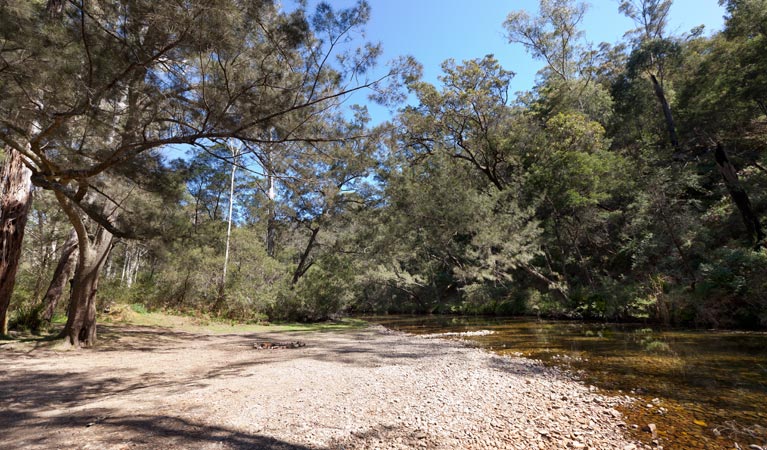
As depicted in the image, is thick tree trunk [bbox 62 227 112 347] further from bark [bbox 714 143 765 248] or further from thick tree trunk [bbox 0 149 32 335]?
bark [bbox 714 143 765 248]

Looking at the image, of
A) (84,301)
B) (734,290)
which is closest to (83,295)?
(84,301)

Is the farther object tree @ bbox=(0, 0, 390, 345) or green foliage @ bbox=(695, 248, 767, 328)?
green foliage @ bbox=(695, 248, 767, 328)

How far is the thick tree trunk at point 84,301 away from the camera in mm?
7172

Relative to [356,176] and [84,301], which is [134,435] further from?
[356,176]

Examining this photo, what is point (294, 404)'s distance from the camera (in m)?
3.68

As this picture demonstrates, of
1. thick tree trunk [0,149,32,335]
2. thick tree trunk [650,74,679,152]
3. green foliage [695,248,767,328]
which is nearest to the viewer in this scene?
thick tree trunk [0,149,32,335]

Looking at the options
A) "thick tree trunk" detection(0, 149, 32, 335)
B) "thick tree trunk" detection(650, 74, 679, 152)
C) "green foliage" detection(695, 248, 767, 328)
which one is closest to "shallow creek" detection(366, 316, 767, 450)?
"green foliage" detection(695, 248, 767, 328)

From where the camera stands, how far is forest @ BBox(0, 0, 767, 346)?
5.58m

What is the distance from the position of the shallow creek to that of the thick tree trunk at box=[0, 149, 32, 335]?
35.6ft

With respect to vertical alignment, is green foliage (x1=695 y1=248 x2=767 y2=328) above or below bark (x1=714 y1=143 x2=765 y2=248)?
below

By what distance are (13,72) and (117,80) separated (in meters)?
1.45

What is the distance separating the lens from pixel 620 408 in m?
3.84

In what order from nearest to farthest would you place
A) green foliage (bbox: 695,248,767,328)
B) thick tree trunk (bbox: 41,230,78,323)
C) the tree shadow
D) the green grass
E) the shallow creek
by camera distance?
the tree shadow → the shallow creek → green foliage (bbox: 695,248,767,328) → thick tree trunk (bbox: 41,230,78,323) → the green grass

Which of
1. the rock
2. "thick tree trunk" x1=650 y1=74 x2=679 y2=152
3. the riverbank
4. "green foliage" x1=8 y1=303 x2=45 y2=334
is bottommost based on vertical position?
the rock
